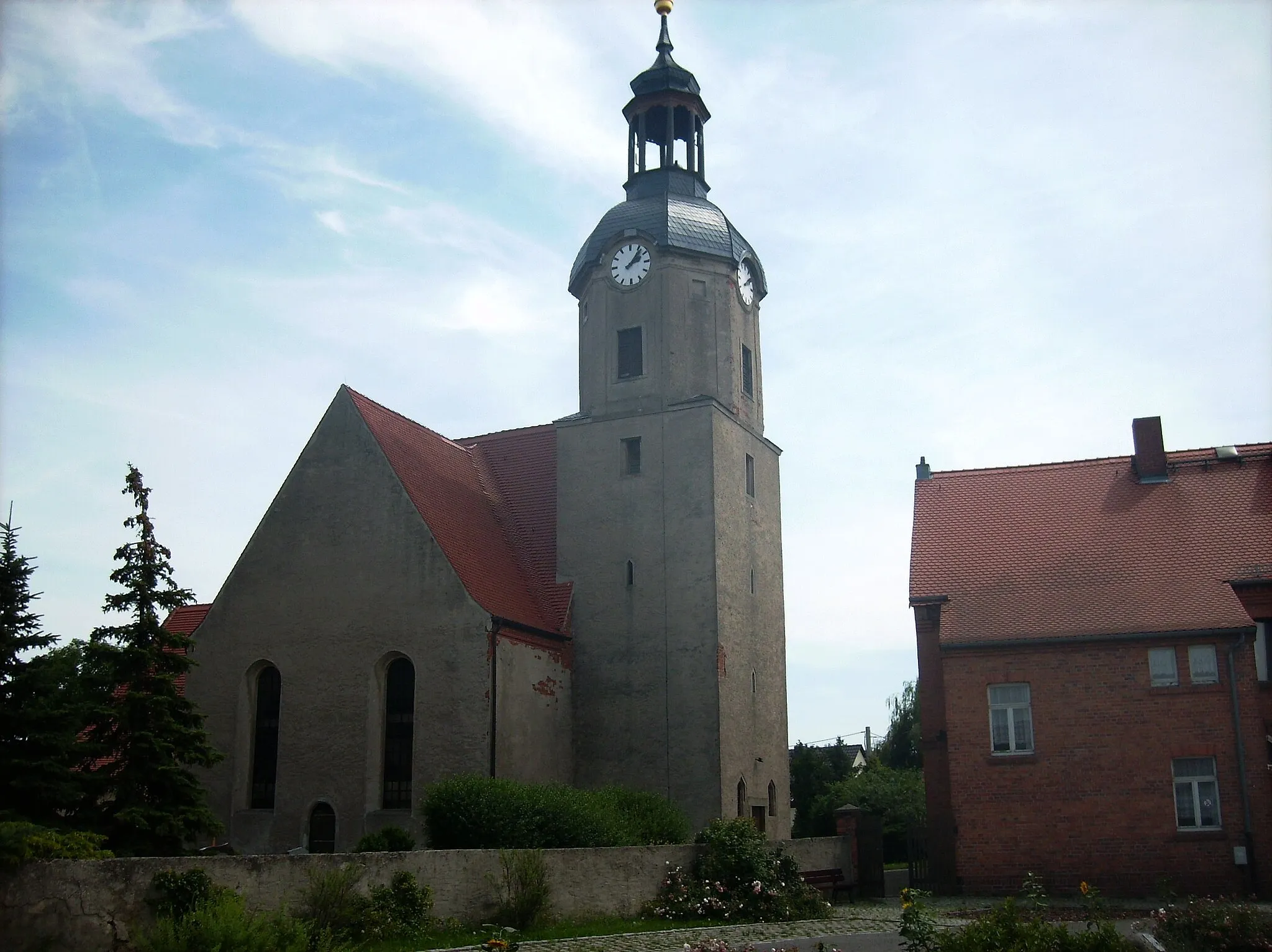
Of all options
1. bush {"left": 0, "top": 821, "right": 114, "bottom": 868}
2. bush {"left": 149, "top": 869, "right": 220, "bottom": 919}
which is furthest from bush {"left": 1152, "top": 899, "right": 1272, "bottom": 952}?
bush {"left": 0, "top": 821, "right": 114, "bottom": 868}

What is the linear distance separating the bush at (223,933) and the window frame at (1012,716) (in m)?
15.9

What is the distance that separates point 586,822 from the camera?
22078 millimetres

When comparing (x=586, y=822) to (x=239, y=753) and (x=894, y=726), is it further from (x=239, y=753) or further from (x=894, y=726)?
(x=894, y=726)

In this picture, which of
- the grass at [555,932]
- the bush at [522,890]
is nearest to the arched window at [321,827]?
the grass at [555,932]

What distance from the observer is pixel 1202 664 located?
25.5m

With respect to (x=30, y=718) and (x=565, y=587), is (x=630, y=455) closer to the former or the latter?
(x=565, y=587)

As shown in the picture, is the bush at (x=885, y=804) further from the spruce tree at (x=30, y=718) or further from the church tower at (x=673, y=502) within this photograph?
the spruce tree at (x=30, y=718)

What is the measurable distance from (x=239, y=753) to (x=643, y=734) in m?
9.09

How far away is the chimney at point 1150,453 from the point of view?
2977cm

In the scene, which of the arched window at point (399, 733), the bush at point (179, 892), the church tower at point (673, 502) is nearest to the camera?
the bush at point (179, 892)

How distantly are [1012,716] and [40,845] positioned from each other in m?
18.7

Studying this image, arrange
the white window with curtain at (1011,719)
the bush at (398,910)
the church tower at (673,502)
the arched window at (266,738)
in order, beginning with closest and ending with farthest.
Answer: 1. the bush at (398,910)
2. the white window with curtain at (1011,719)
3. the arched window at (266,738)
4. the church tower at (673,502)

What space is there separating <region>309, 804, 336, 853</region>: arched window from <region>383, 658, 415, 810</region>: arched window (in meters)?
1.25

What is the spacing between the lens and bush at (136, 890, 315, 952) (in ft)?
42.7
